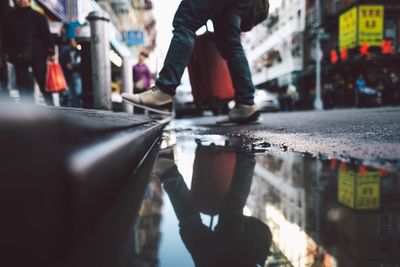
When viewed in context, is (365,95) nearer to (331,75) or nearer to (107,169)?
(331,75)

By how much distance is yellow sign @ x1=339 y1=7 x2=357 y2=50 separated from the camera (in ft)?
59.3

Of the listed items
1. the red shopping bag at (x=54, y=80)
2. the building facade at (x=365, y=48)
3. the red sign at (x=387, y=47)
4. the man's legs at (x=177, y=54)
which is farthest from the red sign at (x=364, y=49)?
the man's legs at (x=177, y=54)

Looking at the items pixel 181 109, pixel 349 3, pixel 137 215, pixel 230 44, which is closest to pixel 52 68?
pixel 230 44

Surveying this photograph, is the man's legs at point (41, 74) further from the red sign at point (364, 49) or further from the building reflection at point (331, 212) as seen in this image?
the red sign at point (364, 49)

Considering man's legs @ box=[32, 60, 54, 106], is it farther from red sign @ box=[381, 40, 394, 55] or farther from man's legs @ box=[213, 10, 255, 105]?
red sign @ box=[381, 40, 394, 55]

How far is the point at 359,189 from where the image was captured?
1.94ft

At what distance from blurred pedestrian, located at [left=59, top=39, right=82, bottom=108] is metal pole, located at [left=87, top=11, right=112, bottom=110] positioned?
8.67 ft

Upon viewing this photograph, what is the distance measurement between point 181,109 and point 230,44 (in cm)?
731

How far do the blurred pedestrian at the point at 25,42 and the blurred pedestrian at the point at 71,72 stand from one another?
1503mm

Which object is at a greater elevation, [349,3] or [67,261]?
[349,3]

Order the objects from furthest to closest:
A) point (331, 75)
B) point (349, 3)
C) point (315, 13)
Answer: point (315, 13) → point (331, 75) → point (349, 3)

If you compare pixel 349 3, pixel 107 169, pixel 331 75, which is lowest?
pixel 107 169

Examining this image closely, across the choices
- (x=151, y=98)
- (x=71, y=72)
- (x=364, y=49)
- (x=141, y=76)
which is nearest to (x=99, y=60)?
(x=151, y=98)

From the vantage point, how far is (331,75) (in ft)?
71.1
